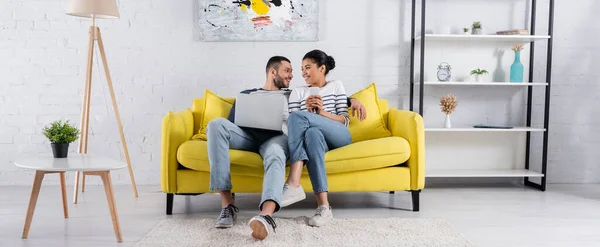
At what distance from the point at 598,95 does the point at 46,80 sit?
4.48 metres

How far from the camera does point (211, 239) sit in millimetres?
2467

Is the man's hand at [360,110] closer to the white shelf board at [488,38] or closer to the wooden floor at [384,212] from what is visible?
the wooden floor at [384,212]

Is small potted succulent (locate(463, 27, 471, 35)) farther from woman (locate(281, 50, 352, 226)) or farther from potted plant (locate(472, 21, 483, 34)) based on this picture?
woman (locate(281, 50, 352, 226))

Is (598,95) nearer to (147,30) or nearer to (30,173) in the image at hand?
(147,30)

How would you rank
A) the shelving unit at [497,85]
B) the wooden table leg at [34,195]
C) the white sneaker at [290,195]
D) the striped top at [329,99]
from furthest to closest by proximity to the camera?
the shelving unit at [497,85] → the striped top at [329,99] → the white sneaker at [290,195] → the wooden table leg at [34,195]

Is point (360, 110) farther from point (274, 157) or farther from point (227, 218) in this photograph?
point (227, 218)

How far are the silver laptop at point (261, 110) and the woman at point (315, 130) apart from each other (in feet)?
0.30

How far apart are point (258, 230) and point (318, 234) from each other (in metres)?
0.33

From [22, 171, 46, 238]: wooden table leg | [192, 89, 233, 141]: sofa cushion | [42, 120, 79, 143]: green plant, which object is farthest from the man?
[22, 171, 46, 238]: wooden table leg

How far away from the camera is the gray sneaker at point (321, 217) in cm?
274

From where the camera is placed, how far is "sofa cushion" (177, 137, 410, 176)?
292cm

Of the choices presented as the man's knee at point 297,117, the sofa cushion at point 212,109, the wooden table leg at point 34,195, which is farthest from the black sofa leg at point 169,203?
the man's knee at point 297,117

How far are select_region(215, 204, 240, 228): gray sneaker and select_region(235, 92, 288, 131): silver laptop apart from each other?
19.9 inches

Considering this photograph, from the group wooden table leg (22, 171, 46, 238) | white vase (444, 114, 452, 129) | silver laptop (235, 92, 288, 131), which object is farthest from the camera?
white vase (444, 114, 452, 129)
